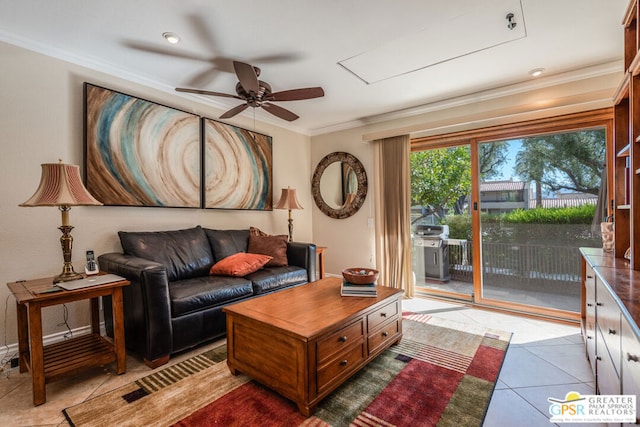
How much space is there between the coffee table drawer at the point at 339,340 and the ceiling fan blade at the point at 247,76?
6.17 feet

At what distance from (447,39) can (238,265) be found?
260 cm

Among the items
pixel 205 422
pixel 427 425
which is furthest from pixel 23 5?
pixel 427 425

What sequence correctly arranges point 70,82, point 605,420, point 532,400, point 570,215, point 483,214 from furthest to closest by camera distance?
point 483,214 < point 570,215 < point 70,82 < point 532,400 < point 605,420

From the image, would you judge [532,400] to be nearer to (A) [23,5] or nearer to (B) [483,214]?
(B) [483,214]

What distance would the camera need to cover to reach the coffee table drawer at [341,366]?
161 centimetres

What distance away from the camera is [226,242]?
10.6 ft

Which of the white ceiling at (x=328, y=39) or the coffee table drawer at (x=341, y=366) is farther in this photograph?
the white ceiling at (x=328, y=39)

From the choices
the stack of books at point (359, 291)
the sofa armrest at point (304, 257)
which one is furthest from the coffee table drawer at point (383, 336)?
the sofa armrest at point (304, 257)

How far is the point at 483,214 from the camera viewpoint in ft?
11.2

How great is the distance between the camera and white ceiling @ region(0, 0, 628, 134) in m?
1.92

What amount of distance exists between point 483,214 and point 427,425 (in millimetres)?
2585

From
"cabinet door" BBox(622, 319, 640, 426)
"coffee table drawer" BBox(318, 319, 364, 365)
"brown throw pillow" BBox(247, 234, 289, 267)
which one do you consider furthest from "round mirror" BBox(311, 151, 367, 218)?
"cabinet door" BBox(622, 319, 640, 426)

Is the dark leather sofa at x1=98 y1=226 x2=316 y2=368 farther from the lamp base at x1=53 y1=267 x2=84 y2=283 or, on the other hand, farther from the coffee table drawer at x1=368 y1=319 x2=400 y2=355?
the coffee table drawer at x1=368 y1=319 x2=400 y2=355

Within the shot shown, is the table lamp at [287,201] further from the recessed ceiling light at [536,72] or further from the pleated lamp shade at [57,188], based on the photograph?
the recessed ceiling light at [536,72]
